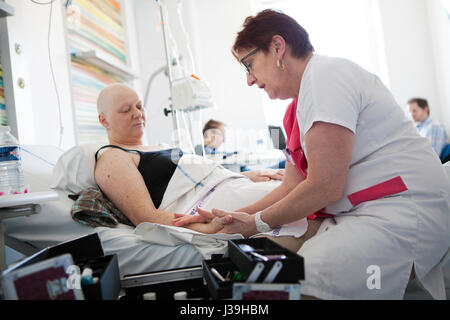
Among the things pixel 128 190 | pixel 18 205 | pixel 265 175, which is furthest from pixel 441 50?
pixel 18 205

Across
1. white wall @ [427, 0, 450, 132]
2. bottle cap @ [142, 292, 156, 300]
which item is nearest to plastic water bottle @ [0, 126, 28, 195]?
bottle cap @ [142, 292, 156, 300]

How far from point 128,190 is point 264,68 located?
0.69 m

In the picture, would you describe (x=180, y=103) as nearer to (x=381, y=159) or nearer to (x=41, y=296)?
(x=381, y=159)

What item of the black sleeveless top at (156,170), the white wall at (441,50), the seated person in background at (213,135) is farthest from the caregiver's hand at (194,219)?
the white wall at (441,50)

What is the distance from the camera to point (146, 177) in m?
1.50

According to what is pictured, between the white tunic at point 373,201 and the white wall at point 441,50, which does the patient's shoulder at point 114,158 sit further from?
the white wall at point 441,50

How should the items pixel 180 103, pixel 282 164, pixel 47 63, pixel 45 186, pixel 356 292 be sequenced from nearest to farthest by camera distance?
1. pixel 356 292
2. pixel 45 186
3. pixel 47 63
4. pixel 180 103
5. pixel 282 164

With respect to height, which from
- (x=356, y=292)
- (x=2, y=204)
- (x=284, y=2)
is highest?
(x=284, y=2)

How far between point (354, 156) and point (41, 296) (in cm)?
84

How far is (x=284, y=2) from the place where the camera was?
486cm

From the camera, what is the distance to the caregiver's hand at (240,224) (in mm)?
1074

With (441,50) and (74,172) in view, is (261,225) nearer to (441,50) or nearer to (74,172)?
(74,172)

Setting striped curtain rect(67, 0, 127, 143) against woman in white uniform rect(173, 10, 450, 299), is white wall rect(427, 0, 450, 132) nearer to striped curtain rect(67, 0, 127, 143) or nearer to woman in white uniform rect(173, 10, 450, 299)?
striped curtain rect(67, 0, 127, 143)
